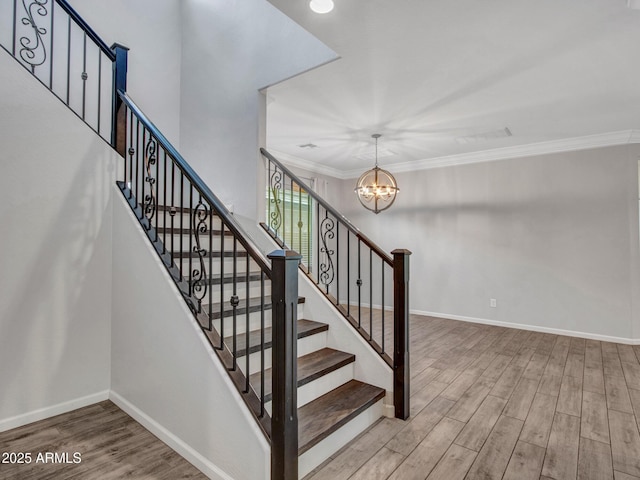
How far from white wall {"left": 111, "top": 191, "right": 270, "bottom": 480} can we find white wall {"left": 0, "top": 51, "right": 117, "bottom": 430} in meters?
0.14

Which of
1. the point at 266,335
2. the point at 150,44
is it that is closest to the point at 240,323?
the point at 266,335

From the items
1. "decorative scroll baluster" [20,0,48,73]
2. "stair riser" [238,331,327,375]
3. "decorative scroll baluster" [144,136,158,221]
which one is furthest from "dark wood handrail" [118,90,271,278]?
"decorative scroll baluster" [20,0,48,73]

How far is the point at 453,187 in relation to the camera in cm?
565

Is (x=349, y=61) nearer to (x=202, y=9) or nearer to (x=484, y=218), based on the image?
(x=202, y=9)

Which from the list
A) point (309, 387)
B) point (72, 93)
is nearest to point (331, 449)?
point (309, 387)

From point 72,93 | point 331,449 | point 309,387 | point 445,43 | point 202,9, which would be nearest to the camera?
point 331,449

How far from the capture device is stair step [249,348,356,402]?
2.15m

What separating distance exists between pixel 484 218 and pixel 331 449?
445cm

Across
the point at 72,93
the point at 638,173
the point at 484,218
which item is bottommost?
the point at 484,218

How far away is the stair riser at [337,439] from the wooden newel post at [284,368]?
29 centimetres

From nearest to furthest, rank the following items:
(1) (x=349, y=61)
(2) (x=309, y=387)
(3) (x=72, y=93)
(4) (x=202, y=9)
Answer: (2) (x=309, y=387)
(1) (x=349, y=61)
(3) (x=72, y=93)
(4) (x=202, y=9)

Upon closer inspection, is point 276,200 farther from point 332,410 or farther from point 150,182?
point 332,410

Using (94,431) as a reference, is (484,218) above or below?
above

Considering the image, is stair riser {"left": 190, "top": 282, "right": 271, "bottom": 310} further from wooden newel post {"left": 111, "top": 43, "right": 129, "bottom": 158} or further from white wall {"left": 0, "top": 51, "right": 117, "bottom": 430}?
wooden newel post {"left": 111, "top": 43, "right": 129, "bottom": 158}
